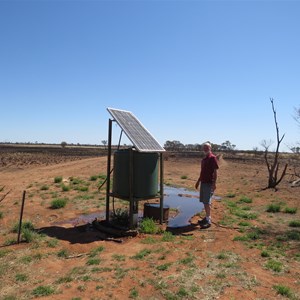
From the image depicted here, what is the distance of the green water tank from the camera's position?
8922 mm

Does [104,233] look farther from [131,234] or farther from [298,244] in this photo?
[298,244]

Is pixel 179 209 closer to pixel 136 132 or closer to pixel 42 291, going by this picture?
pixel 136 132

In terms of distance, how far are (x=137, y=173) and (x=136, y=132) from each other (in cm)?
114

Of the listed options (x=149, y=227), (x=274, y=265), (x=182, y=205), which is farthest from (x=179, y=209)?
(x=274, y=265)

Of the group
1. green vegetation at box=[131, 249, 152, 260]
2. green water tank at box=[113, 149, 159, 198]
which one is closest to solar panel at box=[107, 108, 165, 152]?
green water tank at box=[113, 149, 159, 198]

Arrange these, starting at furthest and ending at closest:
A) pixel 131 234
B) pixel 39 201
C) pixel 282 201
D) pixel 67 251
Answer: pixel 282 201, pixel 39 201, pixel 131 234, pixel 67 251

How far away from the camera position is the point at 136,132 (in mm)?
9367

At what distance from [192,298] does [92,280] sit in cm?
163

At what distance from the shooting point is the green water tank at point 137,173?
29.3 ft

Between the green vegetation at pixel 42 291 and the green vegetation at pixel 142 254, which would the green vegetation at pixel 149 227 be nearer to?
the green vegetation at pixel 142 254

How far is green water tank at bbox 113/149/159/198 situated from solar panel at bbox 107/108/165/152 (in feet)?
0.76

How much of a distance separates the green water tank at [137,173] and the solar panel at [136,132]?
230mm

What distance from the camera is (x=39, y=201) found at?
12.6 meters

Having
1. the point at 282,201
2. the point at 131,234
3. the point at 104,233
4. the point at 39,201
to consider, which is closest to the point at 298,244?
the point at 131,234
